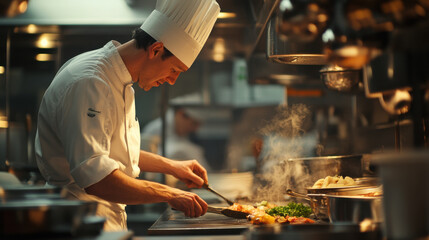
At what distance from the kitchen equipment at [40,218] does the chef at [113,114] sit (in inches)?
26.2

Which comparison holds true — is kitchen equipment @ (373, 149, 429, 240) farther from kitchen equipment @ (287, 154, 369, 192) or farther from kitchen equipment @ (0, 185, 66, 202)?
kitchen equipment @ (287, 154, 369, 192)

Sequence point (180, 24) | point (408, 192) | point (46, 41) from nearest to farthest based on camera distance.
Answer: point (408, 192)
point (180, 24)
point (46, 41)

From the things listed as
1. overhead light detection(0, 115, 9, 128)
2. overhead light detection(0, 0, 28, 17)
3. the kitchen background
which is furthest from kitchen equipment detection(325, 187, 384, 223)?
overhead light detection(0, 115, 9, 128)

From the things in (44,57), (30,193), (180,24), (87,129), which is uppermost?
(44,57)

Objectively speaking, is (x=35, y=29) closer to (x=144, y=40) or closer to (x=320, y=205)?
(x=144, y=40)

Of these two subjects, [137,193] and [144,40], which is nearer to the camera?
[137,193]

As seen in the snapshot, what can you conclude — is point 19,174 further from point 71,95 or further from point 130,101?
point 71,95

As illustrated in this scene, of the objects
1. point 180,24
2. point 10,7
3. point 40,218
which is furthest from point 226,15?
point 40,218

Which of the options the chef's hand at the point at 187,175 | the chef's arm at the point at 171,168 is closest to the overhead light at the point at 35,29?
the chef's arm at the point at 171,168

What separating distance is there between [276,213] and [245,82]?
289cm

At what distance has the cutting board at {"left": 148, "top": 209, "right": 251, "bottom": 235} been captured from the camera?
1922 mm

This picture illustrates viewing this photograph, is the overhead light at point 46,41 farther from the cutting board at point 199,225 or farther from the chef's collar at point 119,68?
the cutting board at point 199,225

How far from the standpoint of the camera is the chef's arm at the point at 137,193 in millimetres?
1939

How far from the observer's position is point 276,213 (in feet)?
7.49
